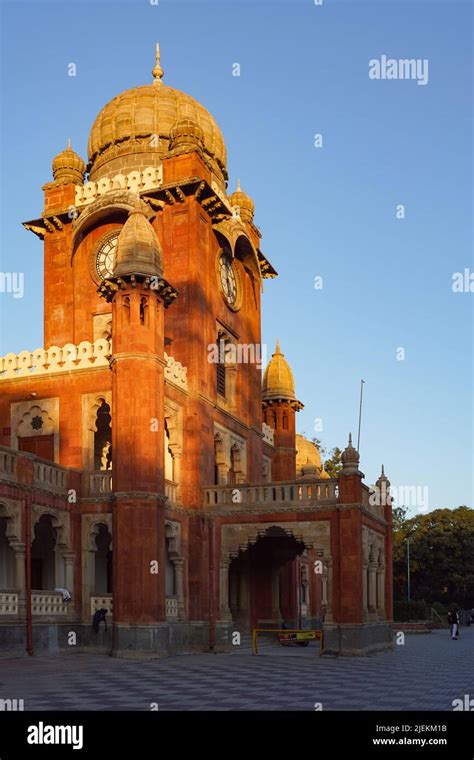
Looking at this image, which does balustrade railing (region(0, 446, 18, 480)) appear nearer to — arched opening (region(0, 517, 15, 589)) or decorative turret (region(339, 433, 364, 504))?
arched opening (region(0, 517, 15, 589))

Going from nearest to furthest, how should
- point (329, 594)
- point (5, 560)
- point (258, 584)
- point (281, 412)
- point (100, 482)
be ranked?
point (5, 560), point (100, 482), point (329, 594), point (258, 584), point (281, 412)

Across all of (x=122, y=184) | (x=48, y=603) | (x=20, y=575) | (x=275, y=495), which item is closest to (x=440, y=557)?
(x=275, y=495)

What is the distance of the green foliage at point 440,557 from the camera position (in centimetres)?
8050

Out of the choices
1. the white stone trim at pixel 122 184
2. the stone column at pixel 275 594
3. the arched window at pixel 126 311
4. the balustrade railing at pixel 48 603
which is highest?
the white stone trim at pixel 122 184

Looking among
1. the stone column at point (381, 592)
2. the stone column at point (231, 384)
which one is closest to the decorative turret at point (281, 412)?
the stone column at point (231, 384)

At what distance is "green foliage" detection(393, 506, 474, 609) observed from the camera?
8050 cm

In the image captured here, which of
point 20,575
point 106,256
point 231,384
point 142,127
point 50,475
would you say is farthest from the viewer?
point 142,127

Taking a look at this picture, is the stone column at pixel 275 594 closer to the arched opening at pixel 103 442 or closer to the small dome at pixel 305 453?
the arched opening at pixel 103 442

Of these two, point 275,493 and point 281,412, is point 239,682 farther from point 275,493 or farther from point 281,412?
point 281,412

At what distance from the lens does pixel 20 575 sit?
2833 centimetres

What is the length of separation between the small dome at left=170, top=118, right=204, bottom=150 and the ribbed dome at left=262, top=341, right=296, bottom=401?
50.3 ft

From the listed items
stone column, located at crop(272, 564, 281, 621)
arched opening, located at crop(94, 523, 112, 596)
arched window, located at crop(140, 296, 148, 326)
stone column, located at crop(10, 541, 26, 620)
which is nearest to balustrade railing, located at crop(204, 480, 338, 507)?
arched opening, located at crop(94, 523, 112, 596)

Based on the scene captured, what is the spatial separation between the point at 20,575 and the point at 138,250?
1116 centimetres

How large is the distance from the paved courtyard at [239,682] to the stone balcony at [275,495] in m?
5.21
